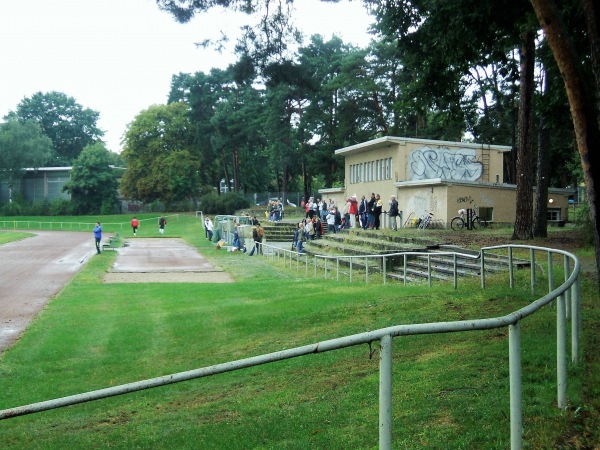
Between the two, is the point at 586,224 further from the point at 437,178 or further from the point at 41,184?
the point at 41,184

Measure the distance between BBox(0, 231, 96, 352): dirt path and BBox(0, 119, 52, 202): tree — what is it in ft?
147

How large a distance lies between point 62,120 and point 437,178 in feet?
320

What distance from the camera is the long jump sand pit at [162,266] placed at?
86.5 ft

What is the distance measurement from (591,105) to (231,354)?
652 centimetres

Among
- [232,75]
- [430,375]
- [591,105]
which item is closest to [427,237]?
[232,75]

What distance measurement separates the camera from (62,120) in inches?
4734

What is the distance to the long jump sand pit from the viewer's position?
26.4 meters

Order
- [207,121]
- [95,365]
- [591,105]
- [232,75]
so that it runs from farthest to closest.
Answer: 1. [207,121]
2. [232,75]
3. [95,365]
4. [591,105]

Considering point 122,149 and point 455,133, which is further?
point 122,149

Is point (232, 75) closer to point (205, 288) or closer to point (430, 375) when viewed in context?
point (205, 288)

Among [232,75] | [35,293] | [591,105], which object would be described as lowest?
[35,293]

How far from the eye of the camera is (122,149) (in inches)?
3403

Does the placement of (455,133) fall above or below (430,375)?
above

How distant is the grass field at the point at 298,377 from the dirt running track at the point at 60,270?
3.94 feet
